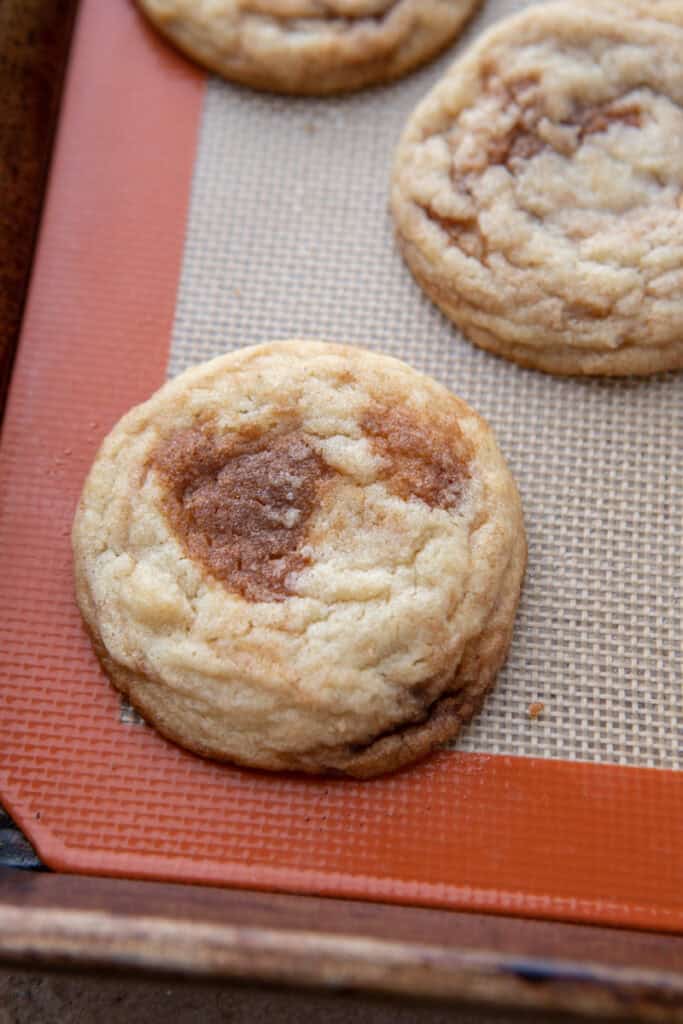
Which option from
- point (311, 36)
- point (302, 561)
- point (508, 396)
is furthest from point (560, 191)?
point (302, 561)

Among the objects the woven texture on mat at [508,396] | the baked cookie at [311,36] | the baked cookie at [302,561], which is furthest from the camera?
the baked cookie at [311,36]

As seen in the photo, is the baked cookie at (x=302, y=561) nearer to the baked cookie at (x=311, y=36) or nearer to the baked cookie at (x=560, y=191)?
the baked cookie at (x=560, y=191)

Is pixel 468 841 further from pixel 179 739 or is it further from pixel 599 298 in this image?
pixel 599 298

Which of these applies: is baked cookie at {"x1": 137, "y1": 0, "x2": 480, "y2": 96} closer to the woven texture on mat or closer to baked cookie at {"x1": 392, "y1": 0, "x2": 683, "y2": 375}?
the woven texture on mat

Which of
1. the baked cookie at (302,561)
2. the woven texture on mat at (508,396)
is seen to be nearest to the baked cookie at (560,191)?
the woven texture on mat at (508,396)

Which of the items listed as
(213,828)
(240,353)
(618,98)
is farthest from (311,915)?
(618,98)

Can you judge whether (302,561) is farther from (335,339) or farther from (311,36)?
(311,36)
